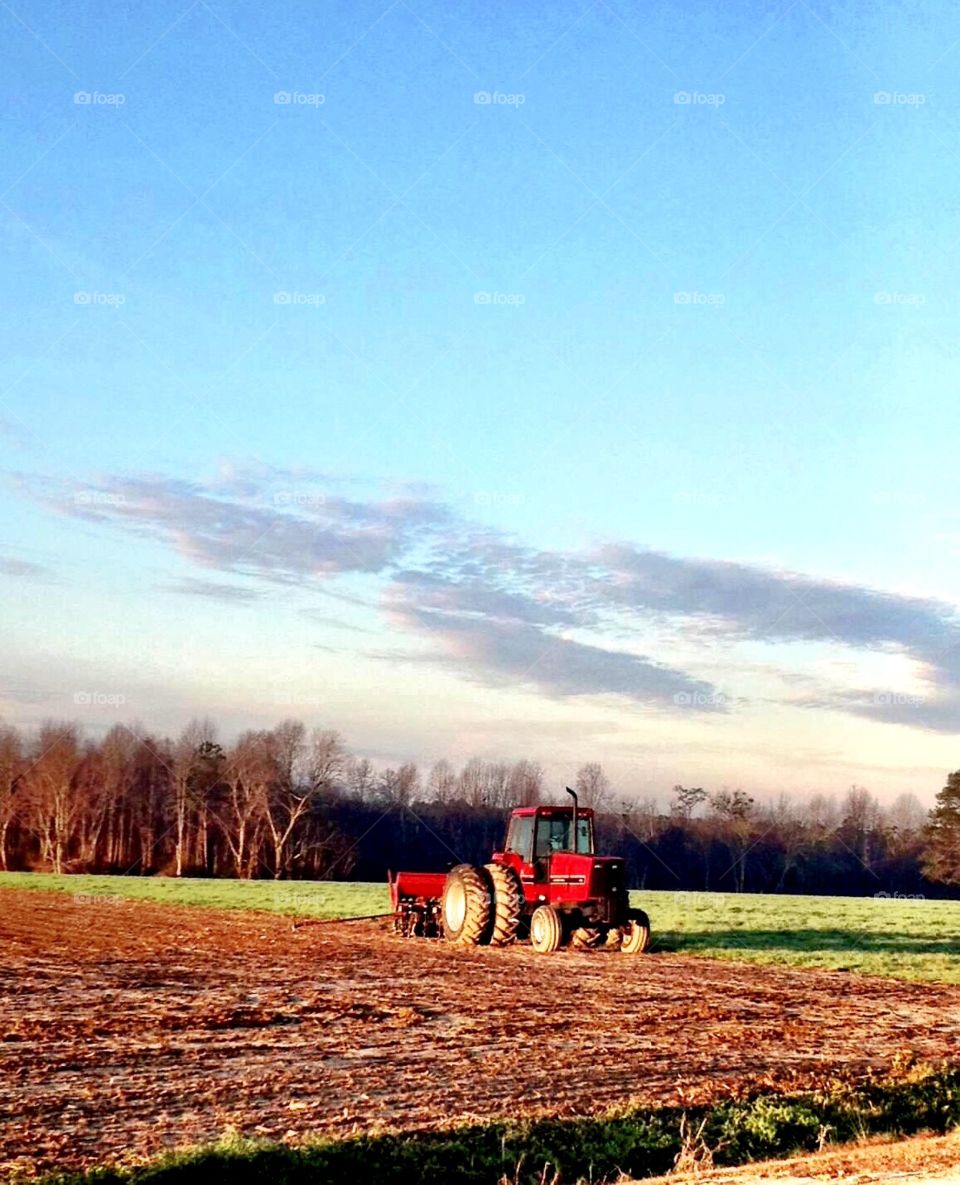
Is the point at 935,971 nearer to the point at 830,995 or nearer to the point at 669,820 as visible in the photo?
the point at 830,995

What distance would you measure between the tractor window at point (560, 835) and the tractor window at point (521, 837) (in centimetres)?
23

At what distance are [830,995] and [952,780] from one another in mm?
72188

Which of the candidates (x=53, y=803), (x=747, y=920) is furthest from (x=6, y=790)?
(x=747, y=920)

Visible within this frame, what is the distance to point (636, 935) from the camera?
25.3 metres

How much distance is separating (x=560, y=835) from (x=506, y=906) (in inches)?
78.8

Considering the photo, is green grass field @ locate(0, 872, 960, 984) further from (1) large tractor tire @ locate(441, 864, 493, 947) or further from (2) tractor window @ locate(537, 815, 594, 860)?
(1) large tractor tire @ locate(441, 864, 493, 947)

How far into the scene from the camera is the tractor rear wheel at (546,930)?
2395cm

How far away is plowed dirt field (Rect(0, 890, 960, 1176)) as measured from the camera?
34.8ft

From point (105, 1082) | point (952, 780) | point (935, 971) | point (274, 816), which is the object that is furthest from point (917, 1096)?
point (952, 780)

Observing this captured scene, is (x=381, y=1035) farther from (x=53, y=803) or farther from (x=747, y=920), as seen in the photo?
(x=53, y=803)

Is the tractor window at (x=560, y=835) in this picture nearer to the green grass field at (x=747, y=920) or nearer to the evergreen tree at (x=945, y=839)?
the green grass field at (x=747, y=920)

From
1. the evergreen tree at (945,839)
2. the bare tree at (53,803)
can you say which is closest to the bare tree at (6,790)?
the bare tree at (53,803)

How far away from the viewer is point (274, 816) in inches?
3305

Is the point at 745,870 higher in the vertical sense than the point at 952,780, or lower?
lower
